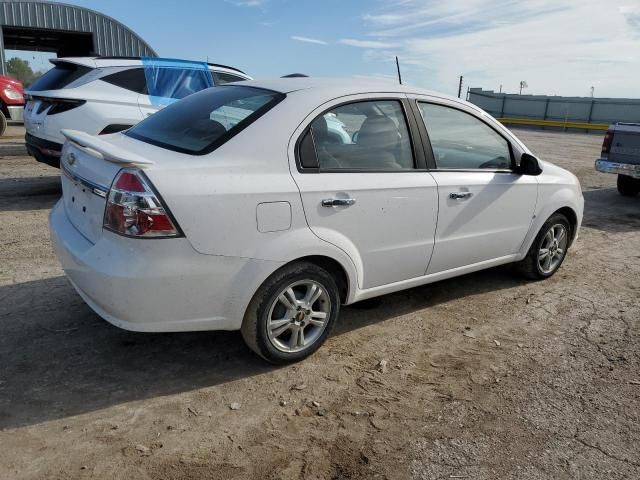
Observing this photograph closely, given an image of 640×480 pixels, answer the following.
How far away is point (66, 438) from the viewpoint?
2604 millimetres

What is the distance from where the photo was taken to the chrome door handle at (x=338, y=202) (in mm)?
3174

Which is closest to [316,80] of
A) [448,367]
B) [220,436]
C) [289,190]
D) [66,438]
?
[289,190]

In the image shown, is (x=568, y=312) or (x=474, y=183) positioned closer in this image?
(x=474, y=183)

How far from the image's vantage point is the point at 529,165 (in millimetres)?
4320

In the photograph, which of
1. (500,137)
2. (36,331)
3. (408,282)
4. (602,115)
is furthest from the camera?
(602,115)

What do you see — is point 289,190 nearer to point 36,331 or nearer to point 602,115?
point 36,331

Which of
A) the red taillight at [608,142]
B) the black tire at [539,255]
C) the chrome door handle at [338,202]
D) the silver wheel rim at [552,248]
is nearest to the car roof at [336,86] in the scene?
the chrome door handle at [338,202]

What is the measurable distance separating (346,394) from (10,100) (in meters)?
14.4

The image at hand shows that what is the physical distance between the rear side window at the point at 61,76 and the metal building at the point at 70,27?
17960 millimetres

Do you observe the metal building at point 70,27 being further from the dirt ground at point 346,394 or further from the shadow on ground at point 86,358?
the dirt ground at point 346,394

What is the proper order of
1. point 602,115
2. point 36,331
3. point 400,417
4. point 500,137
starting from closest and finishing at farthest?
1. point 400,417
2. point 36,331
3. point 500,137
4. point 602,115

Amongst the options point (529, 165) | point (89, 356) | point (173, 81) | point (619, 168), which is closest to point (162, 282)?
point (89, 356)

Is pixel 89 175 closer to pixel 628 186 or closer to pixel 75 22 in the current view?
pixel 628 186

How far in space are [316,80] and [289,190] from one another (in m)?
1.06
